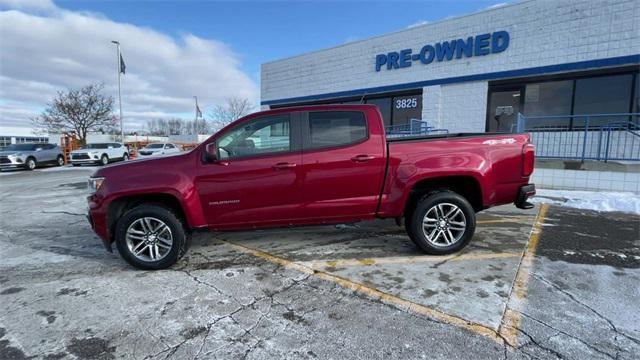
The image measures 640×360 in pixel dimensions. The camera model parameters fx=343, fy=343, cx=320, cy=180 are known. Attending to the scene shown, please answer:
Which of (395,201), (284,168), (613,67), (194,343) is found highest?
(613,67)

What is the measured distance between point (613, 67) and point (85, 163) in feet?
87.2

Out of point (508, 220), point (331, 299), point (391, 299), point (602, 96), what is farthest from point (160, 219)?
point (602, 96)

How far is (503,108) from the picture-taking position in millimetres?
12305

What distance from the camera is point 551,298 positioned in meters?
3.19

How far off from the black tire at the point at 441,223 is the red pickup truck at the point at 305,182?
0.04 feet

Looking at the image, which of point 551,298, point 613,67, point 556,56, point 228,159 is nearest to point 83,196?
point 228,159

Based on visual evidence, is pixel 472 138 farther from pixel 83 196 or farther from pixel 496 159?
pixel 83 196

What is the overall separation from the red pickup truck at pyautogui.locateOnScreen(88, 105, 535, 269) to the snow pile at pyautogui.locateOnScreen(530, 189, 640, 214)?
408cm

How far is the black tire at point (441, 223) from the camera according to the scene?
4203 mm

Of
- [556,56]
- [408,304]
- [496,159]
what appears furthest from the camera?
[556,56]

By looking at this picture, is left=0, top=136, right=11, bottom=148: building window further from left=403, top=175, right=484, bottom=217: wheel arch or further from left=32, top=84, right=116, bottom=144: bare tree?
left=403, top=175, right=484, bottom=217: wheel arch

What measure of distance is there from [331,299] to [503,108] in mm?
11725

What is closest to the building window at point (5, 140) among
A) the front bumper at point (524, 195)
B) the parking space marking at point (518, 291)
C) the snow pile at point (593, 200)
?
the snow pile at point (593, 200)

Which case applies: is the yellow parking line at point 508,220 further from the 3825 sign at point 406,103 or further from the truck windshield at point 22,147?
the truck windshield at point 22,147
